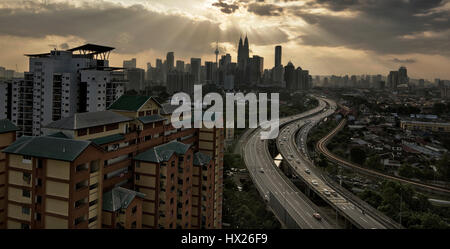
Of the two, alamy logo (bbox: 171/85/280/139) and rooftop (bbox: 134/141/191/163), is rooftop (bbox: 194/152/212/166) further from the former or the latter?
alamy logo (bbox: 171/85/280/139)

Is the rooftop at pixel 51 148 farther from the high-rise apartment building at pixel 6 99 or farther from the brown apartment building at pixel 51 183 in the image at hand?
the high-rise apartment building at pixel 6 99

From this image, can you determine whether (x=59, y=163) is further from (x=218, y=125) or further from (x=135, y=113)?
(x=218, y=125)

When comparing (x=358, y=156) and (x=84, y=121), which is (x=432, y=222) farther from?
(x=84, y=121)

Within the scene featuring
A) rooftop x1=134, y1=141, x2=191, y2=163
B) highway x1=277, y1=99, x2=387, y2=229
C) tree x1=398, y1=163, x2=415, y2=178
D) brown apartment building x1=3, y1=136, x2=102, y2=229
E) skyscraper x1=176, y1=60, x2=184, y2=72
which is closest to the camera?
brown apartment building x1=3, y1=136, x2=102, y2=229

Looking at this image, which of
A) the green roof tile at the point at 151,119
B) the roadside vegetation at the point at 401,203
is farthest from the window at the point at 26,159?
the roadside vegetation at the point at 401,203

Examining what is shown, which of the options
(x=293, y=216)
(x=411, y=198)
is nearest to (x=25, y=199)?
(x=293, y=216)

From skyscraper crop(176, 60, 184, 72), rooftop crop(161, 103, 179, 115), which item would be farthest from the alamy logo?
rooftop crop(161, 103, 179, 115)
